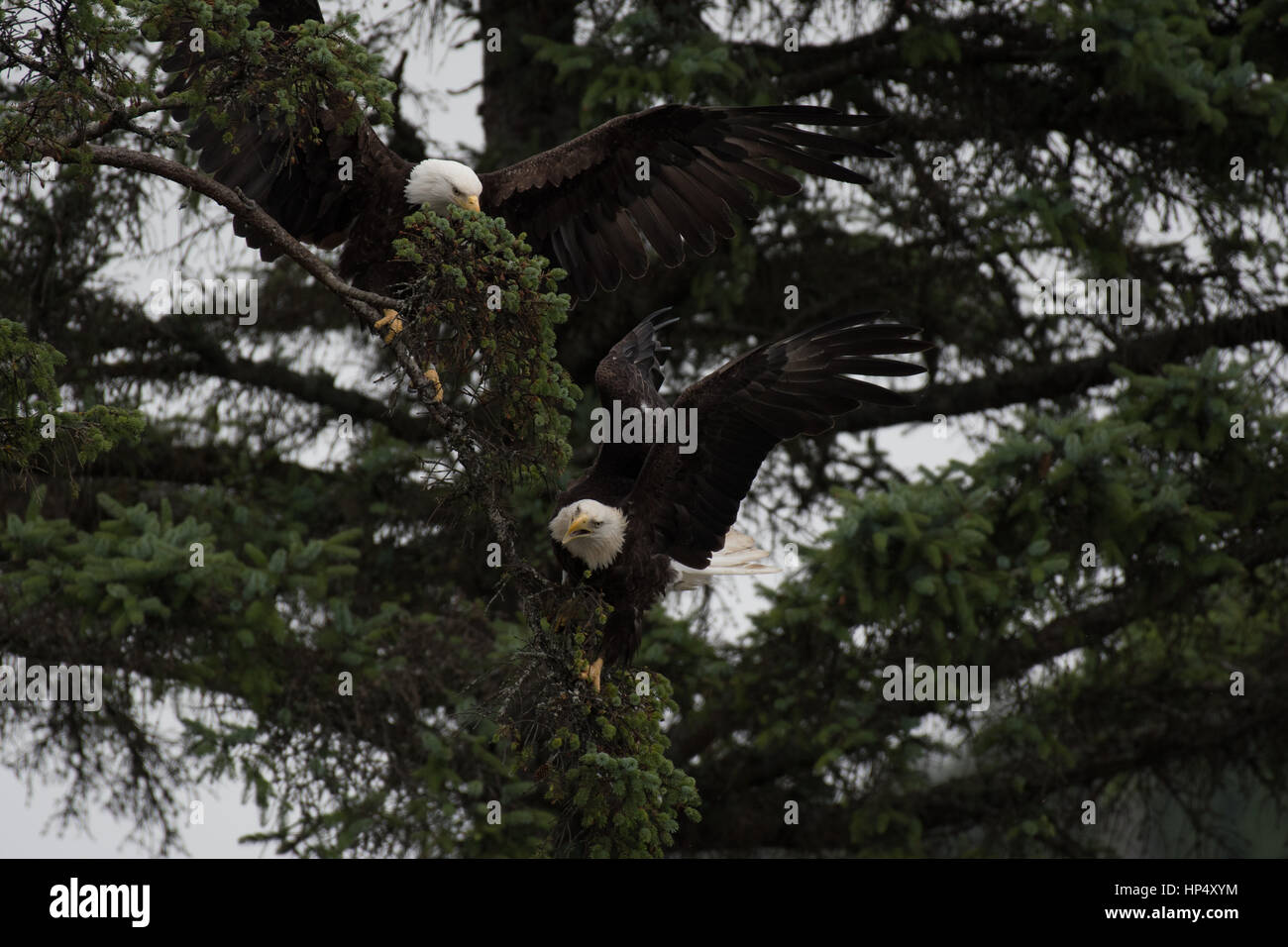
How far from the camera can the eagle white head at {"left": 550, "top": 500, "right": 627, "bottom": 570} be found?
18.4ft

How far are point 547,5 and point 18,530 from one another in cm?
501

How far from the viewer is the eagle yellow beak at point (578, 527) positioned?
18.3 ft

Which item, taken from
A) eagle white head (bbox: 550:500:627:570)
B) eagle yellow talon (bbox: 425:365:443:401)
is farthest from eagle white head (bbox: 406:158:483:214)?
eagle yellow talon (bbox: 425:365:443:401)

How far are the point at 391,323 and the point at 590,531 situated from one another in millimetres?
1081

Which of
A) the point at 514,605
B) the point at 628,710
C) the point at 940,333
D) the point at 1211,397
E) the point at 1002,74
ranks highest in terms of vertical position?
the point at 1002,74

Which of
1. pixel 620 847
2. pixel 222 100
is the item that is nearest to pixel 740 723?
pixel 620 847

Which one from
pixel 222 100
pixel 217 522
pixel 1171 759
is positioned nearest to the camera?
pixel 222 100

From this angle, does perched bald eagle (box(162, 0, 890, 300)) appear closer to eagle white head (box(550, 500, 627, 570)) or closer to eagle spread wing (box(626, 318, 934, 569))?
eagle spread wing (box(626, 318, 934, 569))

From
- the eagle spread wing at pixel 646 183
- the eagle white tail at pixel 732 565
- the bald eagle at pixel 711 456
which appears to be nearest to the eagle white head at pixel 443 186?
the eagle spread wing at pixel 646 183

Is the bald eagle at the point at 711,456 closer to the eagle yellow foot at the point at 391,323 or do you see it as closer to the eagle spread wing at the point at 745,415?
the eagle spread wing at the point at 745,415

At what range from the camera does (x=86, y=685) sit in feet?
27.7

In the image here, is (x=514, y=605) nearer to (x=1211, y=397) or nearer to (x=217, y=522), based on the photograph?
(x=217, y=522)

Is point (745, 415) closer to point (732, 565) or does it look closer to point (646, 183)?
point (732, 565)

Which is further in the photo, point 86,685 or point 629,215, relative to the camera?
point 86,685
